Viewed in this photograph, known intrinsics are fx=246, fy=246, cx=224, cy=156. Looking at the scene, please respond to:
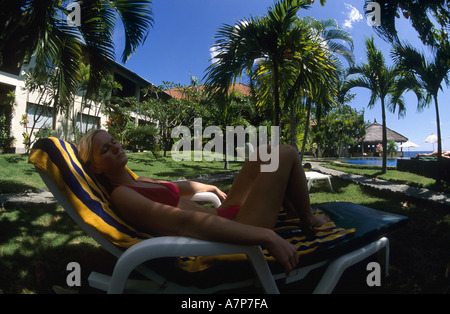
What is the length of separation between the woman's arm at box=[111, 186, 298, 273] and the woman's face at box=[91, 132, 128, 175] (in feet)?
1.34

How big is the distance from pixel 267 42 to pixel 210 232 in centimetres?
478

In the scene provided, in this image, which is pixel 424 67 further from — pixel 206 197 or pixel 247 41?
pixel 206 197

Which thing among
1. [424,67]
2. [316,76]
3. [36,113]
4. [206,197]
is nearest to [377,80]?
[424,67]

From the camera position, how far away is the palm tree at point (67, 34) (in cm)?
362

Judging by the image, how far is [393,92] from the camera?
10672 millimetres

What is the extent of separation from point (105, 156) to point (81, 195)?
35 cm

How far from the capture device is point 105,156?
1.73m

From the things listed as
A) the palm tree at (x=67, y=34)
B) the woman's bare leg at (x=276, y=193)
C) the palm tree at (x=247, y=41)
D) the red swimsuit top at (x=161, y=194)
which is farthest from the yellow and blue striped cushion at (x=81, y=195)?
the palm tree at (x=247, y=41)

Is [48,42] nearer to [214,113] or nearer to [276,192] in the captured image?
[276,192]

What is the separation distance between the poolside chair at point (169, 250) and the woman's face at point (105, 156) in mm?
104

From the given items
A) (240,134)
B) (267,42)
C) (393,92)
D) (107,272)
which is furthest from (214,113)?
(107,272)

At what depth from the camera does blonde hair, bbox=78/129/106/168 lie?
1763 millimetres

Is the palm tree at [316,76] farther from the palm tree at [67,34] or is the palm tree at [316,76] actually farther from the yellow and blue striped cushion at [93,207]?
the yellow and blue striped cushion at [93,207]

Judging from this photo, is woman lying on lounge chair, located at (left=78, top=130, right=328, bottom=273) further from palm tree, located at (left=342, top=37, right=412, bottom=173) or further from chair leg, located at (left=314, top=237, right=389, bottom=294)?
palm tree, located at (left=342, top=37, right=412, bottom=173)
